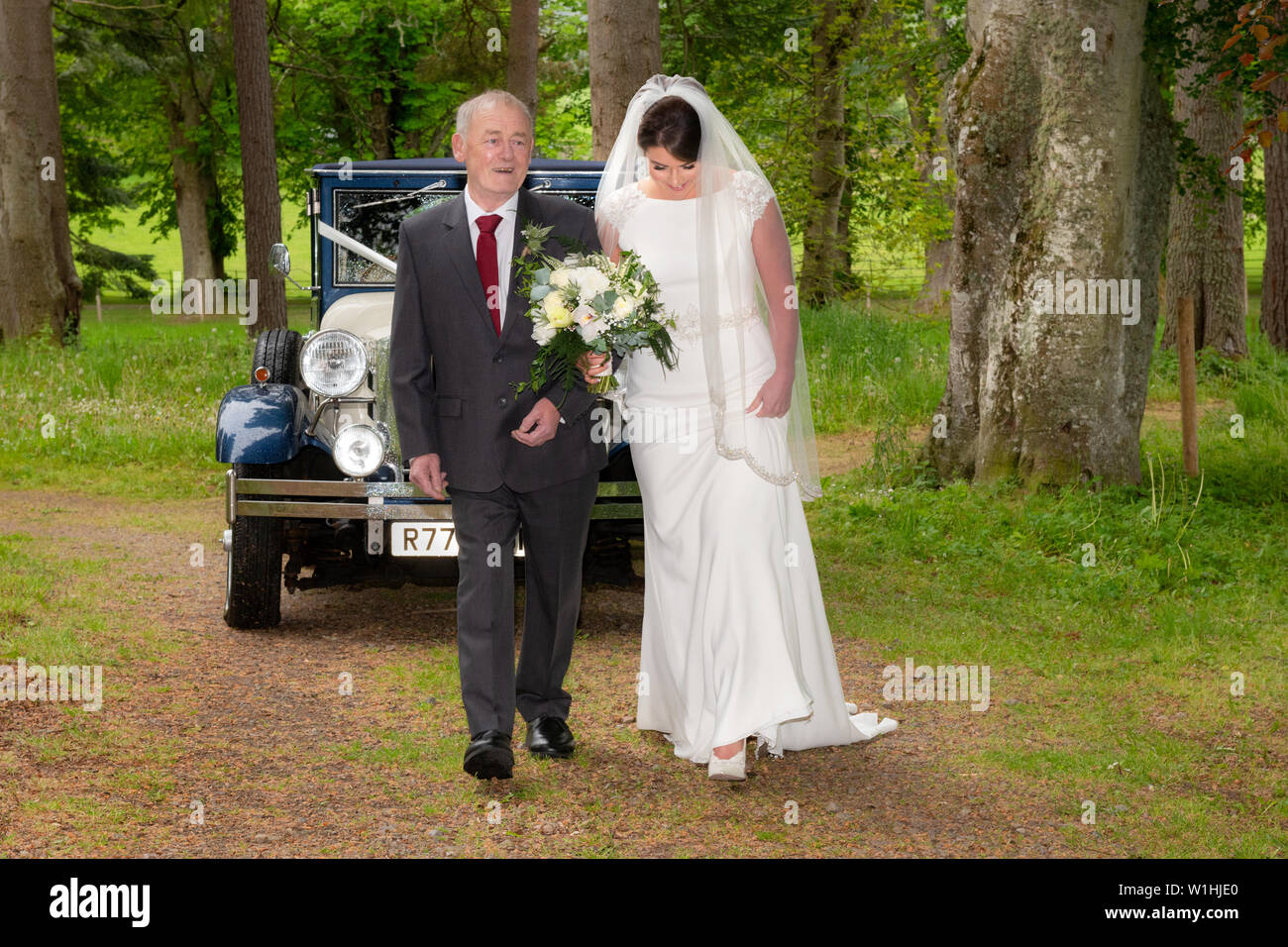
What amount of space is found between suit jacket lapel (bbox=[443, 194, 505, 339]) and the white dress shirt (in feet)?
0.22

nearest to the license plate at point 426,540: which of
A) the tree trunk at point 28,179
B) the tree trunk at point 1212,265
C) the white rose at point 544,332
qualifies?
the white rose at point 544,332

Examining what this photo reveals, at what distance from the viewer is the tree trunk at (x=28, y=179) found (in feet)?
55.9

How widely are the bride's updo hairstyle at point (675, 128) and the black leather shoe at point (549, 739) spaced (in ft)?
6.94

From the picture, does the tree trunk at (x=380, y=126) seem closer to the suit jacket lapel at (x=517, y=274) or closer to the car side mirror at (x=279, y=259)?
the car side mirror at (x=279, y=259)

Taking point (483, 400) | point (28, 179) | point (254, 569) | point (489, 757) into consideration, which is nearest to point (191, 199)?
point (28, 179)

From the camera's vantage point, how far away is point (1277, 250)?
17.2 metres

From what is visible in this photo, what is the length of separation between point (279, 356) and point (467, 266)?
3.05 meters

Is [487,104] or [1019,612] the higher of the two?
[487,104]

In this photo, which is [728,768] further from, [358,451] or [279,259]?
[279,259]

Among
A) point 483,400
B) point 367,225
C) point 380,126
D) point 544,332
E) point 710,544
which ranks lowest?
point 710,544

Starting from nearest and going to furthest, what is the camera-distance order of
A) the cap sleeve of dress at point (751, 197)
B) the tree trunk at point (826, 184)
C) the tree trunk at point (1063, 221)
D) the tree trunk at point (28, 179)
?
the cap sleeve of dress at point (751, 197)
the tree trunk at point (1063, 221)
the tree trunk at point (28, 179)
the tree trunk at point (826, 184)

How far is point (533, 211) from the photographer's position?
15.7 ft

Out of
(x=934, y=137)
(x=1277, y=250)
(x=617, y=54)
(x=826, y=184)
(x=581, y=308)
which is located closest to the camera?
(x=581, y=308)

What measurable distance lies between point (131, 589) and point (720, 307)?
4540mm
